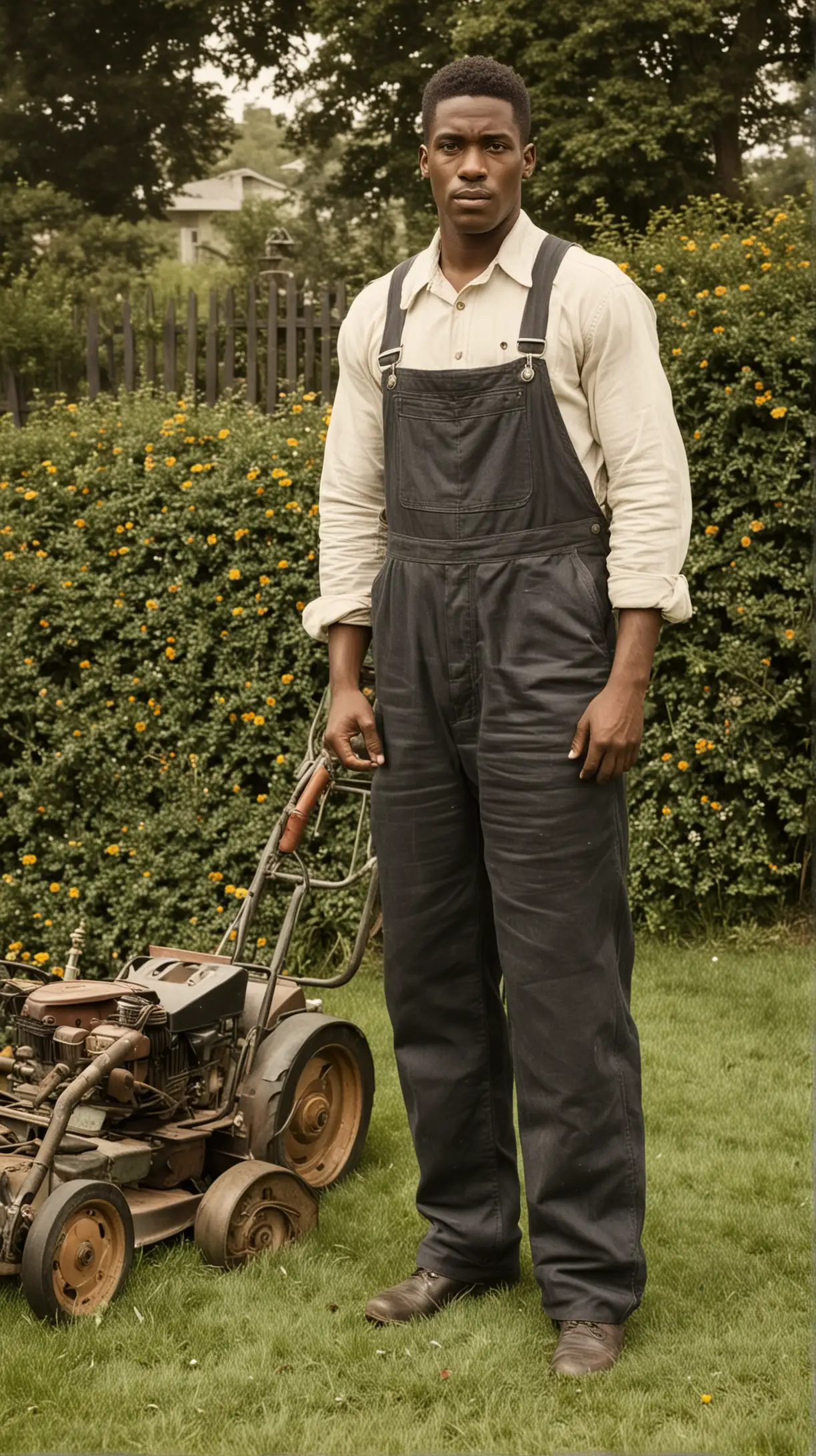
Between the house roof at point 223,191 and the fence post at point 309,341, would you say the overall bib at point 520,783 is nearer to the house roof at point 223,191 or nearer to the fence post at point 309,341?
the fence post at point 309,341

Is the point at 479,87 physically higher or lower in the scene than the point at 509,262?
higher

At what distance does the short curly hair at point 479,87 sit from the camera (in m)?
2.96

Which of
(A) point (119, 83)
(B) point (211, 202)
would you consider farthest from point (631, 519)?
(B) point (211, 202)

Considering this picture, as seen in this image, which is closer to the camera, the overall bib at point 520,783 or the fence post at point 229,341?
the overall bib at point 520,783

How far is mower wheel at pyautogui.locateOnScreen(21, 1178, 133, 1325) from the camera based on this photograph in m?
3.20

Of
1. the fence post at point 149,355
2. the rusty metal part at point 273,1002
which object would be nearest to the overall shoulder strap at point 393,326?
the rusty metal part at point 273,1002

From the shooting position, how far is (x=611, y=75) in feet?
61.3

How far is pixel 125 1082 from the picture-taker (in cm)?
353

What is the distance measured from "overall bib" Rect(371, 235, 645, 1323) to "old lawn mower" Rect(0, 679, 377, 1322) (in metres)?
0.57

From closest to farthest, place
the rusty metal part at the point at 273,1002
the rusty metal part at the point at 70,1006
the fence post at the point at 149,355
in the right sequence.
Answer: the rusty metal part at the point at 70,1006 < the rusty metal part at the point at 273,1002 < the fence post at the point at 149,355

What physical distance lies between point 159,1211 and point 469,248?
2.22 m

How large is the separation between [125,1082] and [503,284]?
6.24ft

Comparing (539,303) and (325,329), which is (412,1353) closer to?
(539,303)

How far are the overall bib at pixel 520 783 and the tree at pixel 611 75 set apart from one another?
15.6 m
